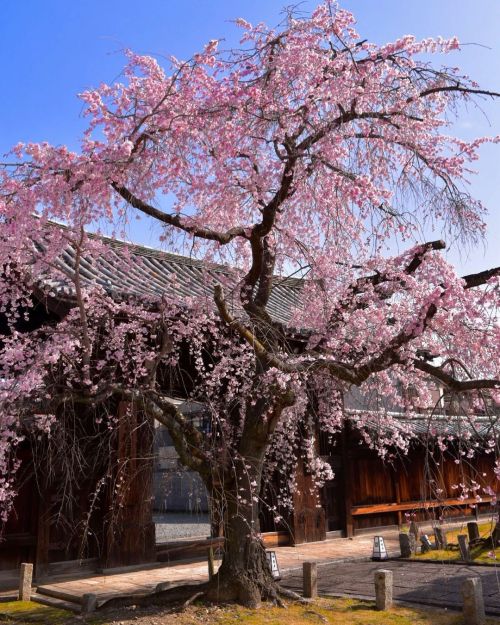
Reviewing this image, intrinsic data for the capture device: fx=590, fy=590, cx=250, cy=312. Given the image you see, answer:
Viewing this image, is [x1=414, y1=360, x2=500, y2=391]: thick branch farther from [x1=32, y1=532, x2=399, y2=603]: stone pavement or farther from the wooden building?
[x1=32, y1=532, x2=399, y2=603]: stone pavement

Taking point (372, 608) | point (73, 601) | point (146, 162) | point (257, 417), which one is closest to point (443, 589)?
point (372, 608)

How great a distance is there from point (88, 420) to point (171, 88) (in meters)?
6.60

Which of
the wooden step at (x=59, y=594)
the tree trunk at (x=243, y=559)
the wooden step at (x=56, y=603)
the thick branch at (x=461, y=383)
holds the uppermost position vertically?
the thick branch at (x=461, y=383)

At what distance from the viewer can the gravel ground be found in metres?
18.5

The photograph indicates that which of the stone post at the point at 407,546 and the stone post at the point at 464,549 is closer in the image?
the stone post at the point at 464,549

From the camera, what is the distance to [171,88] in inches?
271

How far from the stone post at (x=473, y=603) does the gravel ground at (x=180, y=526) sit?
1074cm

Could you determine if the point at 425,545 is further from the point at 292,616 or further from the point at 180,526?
the point at 180,526

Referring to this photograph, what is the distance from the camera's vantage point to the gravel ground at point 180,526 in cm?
1845

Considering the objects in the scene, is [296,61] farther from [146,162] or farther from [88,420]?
[88,420]

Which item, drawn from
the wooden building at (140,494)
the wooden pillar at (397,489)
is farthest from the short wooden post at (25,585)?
the wooden pillar at (397,489)

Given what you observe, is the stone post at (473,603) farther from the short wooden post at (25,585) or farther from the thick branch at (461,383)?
the short wooden post at (25,585)

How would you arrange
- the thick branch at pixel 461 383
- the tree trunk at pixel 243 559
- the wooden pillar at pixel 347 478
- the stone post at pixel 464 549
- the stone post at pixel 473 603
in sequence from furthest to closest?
the wooden pillar at pixel 347 478
the stone post at pixel 464 549
the tree trunk at pixel 243 559
the stone post at pixel 473 603
the thick branch at pixel 461 383

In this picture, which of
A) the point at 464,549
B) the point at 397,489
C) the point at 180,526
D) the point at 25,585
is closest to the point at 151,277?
the point at 25,585
